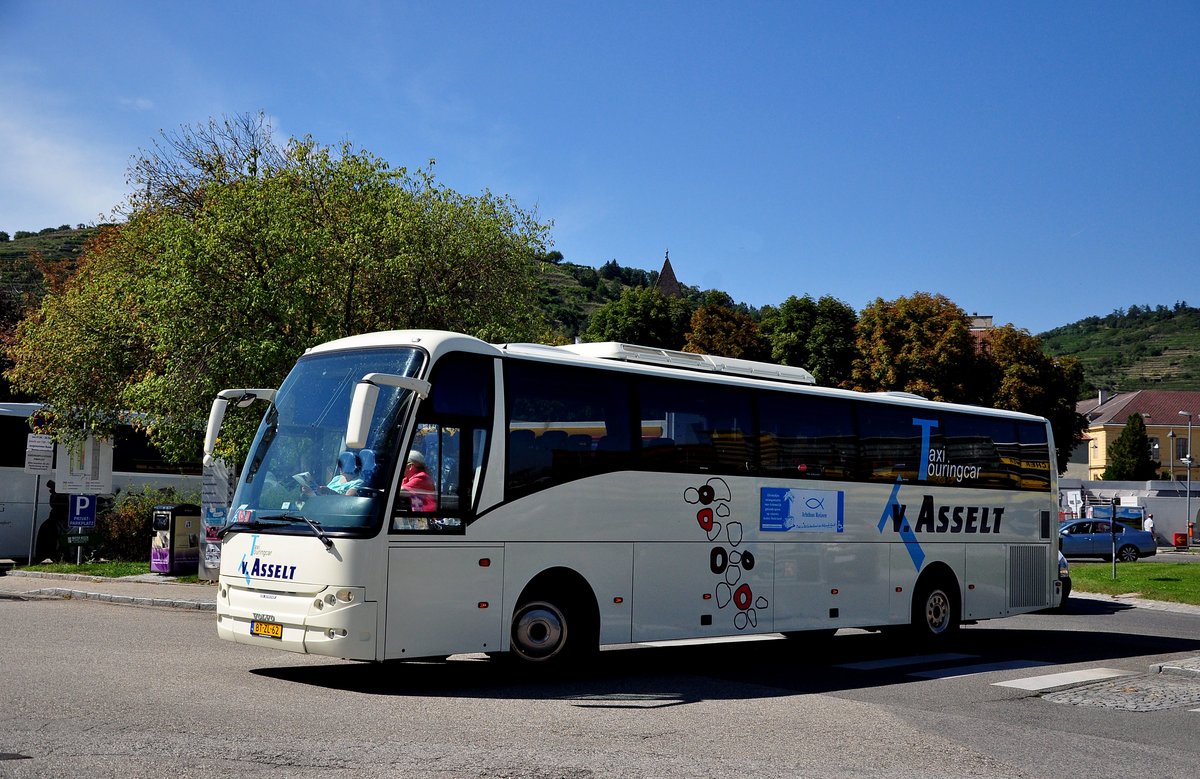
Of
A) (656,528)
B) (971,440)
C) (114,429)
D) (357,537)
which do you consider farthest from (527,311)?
(357,537)

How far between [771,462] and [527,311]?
13979 millimetres

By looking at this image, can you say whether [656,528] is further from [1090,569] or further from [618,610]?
[1090,569]

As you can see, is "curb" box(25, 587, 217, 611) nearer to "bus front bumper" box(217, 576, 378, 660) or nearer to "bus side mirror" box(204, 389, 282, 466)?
"bus side mirror" box(204, 389, 282, 466)

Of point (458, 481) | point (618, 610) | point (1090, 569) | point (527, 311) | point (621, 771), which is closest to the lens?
point (621, 771)

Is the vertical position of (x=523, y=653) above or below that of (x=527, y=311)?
below

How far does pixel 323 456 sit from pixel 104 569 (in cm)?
1663

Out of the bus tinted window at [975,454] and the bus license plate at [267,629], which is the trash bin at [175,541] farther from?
the bus tinted window at [975,454]

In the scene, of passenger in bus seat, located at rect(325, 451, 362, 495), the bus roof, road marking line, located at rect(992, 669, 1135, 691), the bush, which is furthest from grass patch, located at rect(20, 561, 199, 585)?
road marking line, located at rect(992, 669, 1135, 691)

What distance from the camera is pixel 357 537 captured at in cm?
994

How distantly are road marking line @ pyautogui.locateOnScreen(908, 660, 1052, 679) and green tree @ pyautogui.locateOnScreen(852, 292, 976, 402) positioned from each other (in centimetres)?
4215

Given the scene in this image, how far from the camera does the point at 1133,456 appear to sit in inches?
3479

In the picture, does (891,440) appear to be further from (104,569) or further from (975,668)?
(104,569)

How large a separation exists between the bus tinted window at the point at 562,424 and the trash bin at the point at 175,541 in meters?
14.8

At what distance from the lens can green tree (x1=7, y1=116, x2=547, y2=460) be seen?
71.6 feet
